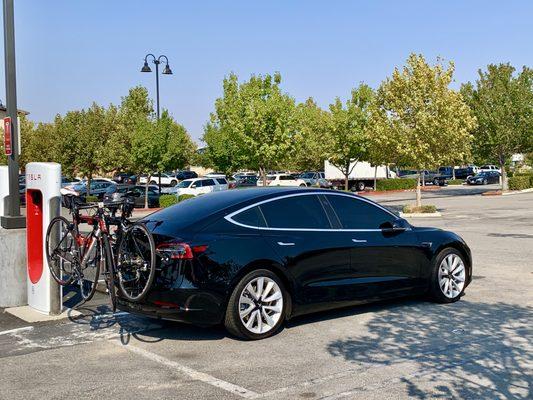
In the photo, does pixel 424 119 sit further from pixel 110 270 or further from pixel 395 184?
pixel 395 184

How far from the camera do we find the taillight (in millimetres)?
5852

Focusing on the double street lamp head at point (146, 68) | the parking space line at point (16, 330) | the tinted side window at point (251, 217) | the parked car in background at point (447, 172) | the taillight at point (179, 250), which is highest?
the double street lamp head at point (146, 68)

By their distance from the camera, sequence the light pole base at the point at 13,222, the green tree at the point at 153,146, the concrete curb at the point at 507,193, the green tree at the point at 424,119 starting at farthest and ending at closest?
the concrete curb at the point at 507,193 < the green tree at the point at 153,146 < the green tree at the point at 424,119 < the light pole base at the point at 13,222

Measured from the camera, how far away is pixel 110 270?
6.02 meters

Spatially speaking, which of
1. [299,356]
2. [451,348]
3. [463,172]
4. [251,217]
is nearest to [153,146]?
[251,217]

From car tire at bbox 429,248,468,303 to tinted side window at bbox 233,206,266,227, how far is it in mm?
2528

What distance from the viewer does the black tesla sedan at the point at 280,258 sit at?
5.89m

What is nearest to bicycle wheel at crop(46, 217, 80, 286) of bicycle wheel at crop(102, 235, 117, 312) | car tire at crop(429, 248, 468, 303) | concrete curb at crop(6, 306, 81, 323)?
concrete curb at crop(6, 306, 81, 323)

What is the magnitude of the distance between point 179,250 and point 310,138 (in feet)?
157

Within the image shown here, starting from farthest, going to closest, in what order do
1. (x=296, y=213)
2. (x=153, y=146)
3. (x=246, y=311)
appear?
1. (x=153, y=146)
2. (x=296, y=213)
3. (x=246, y=311)

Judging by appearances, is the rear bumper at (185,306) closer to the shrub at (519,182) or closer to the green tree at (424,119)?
the green tree at (424,119)

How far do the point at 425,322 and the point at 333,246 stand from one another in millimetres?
1299

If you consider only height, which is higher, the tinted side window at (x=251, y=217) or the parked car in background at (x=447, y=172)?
the parked car in background at (x=447, y=172)

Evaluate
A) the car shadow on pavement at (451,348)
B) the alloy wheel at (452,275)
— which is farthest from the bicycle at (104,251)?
the alloy wheel at (452,275)
